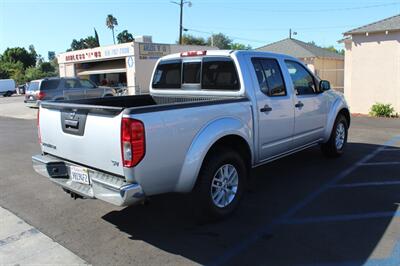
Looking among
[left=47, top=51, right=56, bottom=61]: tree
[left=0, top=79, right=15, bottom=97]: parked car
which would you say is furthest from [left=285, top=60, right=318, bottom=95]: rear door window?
[left=47, top=51, right=56, bottom=61]: tree

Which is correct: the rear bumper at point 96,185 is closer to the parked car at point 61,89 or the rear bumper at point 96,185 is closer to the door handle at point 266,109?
the door handle at point 266,109

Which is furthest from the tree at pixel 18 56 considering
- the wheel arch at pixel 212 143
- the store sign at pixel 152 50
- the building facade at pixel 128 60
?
the wheel arch at pixel 212 143

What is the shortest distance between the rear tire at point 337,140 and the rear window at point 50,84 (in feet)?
57.9

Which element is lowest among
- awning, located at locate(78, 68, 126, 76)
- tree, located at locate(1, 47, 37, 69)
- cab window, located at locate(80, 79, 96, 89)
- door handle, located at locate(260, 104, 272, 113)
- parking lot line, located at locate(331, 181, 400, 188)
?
parking lot line, located at locate(331, 181, 400, 188)

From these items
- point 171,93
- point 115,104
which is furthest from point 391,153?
point 115,104

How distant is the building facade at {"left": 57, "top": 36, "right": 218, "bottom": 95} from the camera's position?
100 ft

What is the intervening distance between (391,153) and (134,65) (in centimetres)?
2509

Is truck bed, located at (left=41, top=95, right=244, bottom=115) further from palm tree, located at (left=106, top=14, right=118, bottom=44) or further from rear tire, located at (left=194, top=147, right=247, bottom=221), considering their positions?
palm tree, located at (left=106, top=14, right=118, bottom=44)

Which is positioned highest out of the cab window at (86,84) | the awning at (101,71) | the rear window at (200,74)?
the awning at (101,71)

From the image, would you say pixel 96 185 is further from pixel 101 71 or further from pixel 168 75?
pixel 101 71

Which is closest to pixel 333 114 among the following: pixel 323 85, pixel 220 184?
pixel 323 85

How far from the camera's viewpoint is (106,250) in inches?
154

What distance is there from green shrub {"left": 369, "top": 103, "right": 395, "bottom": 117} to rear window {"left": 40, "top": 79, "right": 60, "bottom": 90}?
16.3 meters

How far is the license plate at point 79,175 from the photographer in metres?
4.02
